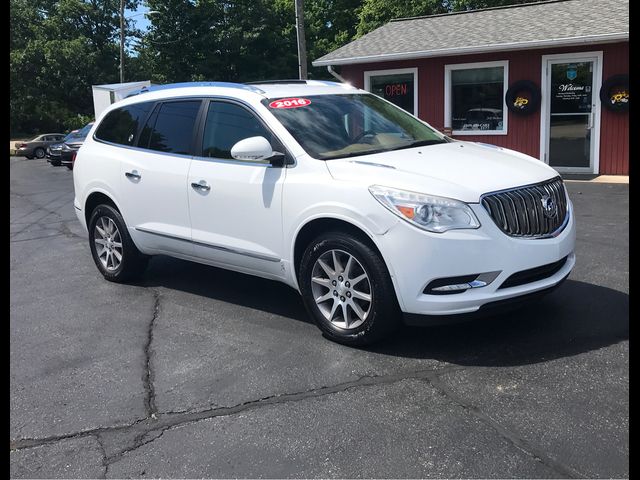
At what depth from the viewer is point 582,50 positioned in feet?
42.2

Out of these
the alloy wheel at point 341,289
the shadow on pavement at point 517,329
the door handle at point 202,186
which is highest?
the door handle at point 202,186

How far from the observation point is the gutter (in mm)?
12227

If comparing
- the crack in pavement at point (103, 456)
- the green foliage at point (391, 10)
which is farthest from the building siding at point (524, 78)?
the green foliage at point (391, 10)

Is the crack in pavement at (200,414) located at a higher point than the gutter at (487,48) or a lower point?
lower

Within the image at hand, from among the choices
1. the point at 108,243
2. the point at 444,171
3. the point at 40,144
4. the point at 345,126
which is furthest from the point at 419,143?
the point at 40,144

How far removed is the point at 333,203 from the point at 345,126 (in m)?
0.99

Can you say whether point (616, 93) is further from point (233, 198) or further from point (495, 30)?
point (233, 198)

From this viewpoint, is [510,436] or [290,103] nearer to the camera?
[510,436]

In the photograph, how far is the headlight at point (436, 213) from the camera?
156 inches

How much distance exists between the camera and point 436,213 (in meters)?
3.98

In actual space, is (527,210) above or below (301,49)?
below

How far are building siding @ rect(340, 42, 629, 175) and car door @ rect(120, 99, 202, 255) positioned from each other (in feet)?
32.8

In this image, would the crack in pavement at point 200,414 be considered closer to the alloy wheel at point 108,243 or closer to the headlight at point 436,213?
the headlight at point 436,213

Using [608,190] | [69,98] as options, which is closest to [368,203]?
[608,190]
